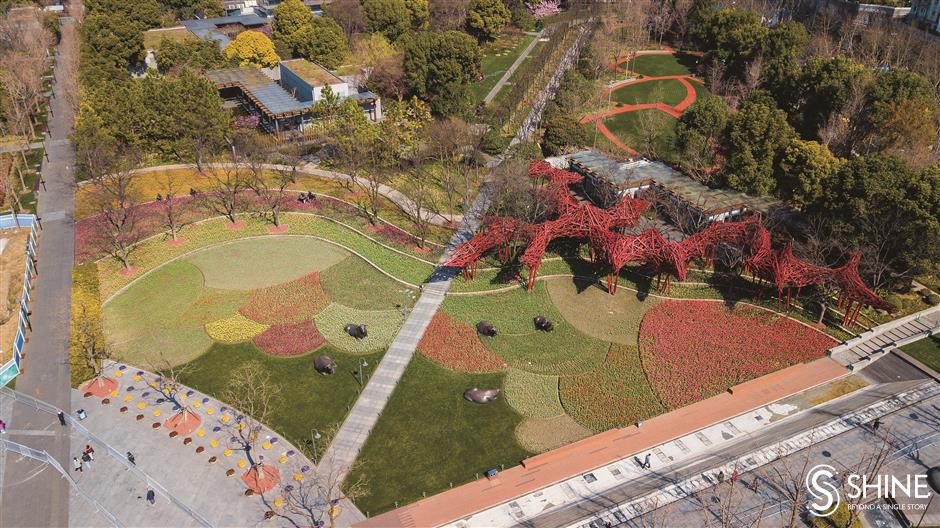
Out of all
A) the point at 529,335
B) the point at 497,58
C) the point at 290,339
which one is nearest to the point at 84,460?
the point at 290,339

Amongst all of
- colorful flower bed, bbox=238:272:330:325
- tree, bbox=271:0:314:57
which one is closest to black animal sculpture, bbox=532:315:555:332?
colorful flower bed, bbox=238:272:330:325

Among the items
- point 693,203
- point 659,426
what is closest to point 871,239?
point 693,203

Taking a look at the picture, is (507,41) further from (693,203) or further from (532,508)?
(532,508)

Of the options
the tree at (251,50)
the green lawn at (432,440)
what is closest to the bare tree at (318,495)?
the green lawn at (432,440)

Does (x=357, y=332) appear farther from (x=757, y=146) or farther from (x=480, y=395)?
(x=757, y=146)

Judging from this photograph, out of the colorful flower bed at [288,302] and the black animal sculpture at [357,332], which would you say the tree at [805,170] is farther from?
the colorful flower bed at [288,302]

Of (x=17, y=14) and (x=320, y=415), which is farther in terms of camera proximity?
(x=17, y=14)
